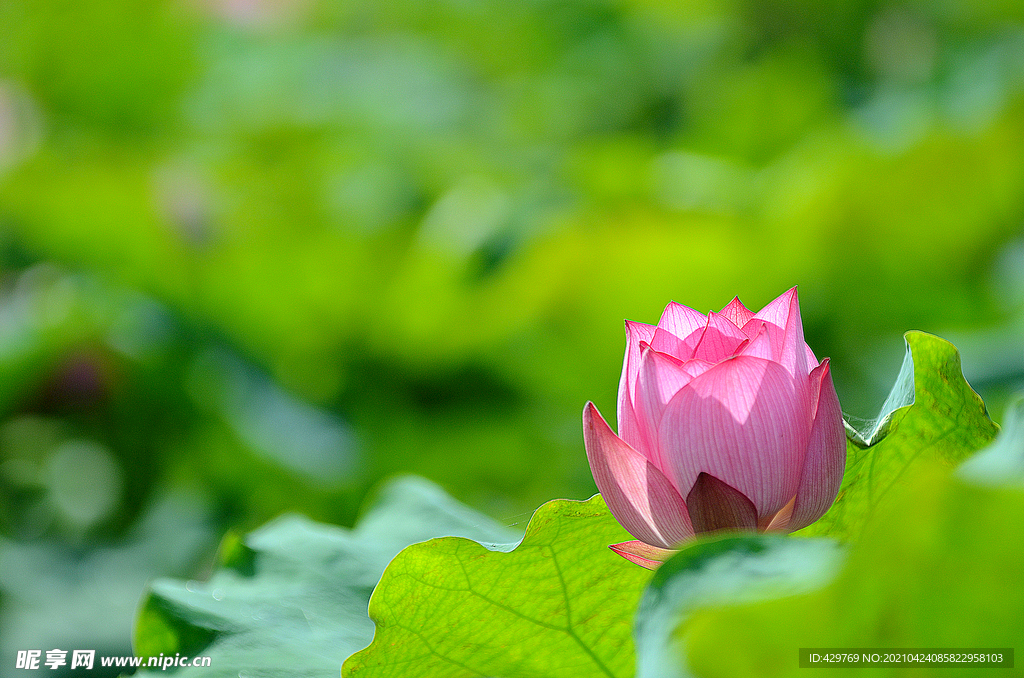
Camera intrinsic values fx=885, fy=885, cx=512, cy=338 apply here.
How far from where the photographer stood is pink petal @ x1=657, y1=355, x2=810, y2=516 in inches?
12.0

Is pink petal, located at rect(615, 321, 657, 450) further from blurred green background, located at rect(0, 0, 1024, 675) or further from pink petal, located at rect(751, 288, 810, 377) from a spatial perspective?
blurred green background, located at rect(0, 0, 1024, 675)

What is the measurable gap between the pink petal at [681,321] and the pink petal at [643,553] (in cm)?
8

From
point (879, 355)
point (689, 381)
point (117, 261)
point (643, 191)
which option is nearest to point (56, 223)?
point (117, 261)

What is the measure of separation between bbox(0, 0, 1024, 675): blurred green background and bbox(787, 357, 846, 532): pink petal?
70 centimetres

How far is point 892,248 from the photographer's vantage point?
1.24 meters

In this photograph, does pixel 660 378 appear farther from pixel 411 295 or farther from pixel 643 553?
pixel 411 295

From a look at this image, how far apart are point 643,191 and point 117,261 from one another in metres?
0.88

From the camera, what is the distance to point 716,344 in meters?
0.34

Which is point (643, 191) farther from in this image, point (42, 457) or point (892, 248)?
point (42, 457)

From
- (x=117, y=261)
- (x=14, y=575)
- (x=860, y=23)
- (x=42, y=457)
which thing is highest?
(x=860, y=23)

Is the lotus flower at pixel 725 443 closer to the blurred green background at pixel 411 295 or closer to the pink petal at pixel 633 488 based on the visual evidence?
the pink petal at pixel 633 488

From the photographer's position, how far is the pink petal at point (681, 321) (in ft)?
1.17

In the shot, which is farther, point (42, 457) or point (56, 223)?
point (56, 223)

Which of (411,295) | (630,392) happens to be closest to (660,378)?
(630,392)
